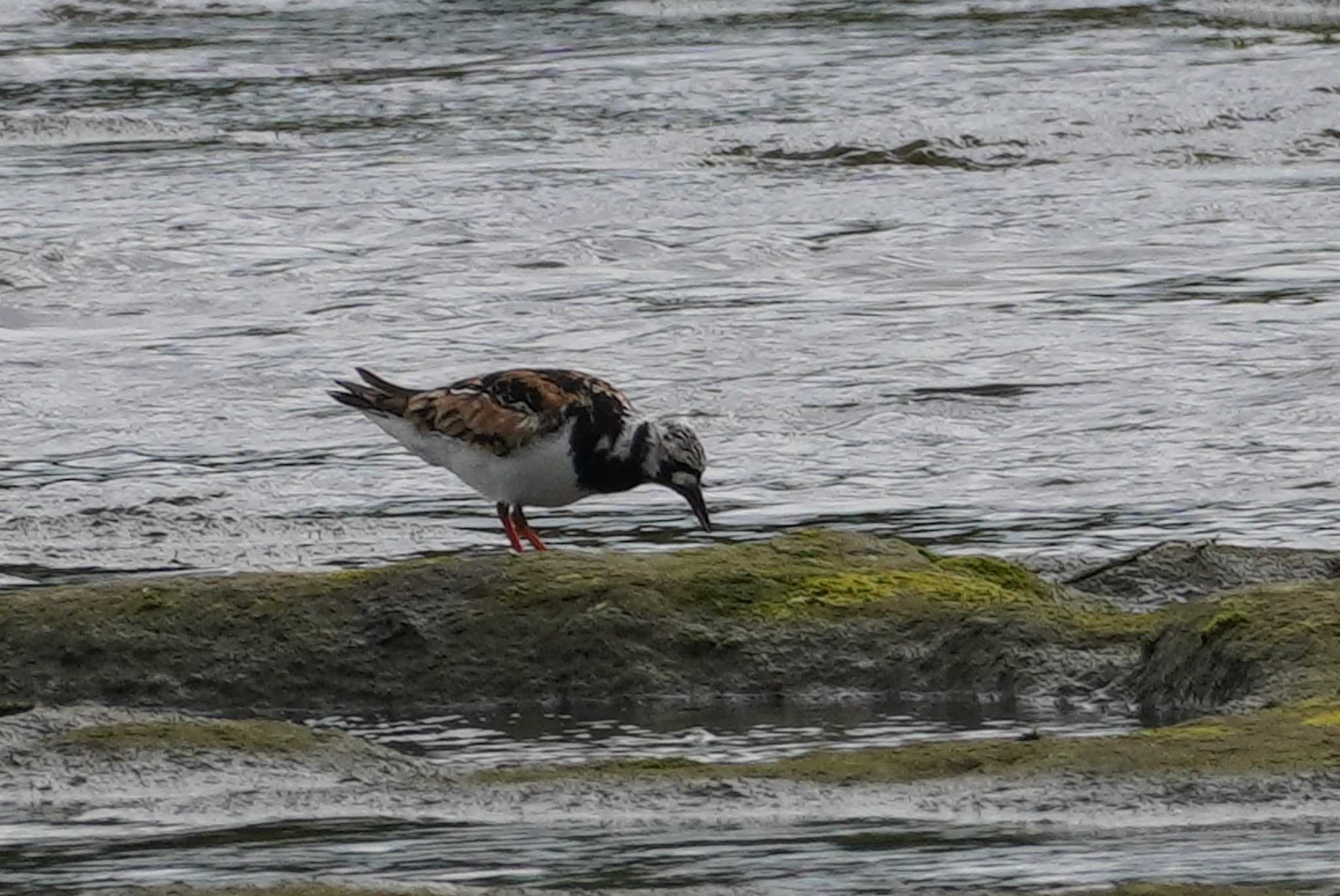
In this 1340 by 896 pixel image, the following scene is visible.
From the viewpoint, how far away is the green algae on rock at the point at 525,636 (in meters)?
6.61

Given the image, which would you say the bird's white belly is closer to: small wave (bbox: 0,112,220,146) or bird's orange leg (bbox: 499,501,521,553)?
bird's orange leg (bbox: 499,501,521,553)

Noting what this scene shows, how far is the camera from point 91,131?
721 inches

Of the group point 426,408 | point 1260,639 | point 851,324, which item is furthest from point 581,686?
point 851,324

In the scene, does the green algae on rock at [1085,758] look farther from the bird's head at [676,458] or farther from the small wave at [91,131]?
the small wave at [91,131]

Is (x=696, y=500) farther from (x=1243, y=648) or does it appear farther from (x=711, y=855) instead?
(x=711, y=855)

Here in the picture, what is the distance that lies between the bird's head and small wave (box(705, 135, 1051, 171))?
864 cm

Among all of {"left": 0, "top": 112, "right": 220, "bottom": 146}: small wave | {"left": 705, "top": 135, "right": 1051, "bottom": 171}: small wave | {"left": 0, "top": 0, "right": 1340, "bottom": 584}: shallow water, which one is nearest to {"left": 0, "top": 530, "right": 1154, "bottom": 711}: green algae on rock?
{"left": 0, "top": 0, "right": 1340, "bottom": 584}: shallow water

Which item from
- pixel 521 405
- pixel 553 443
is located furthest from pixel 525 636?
pixel 521 405

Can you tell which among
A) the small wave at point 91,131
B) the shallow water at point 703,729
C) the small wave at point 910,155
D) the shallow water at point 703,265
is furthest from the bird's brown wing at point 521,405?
the small wave at point 91,131

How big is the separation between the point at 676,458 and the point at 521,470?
0.45m

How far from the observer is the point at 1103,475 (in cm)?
969

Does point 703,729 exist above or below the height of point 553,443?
below

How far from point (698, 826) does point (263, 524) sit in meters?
4.50

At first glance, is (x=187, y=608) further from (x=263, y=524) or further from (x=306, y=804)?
(x=263, y=524)
